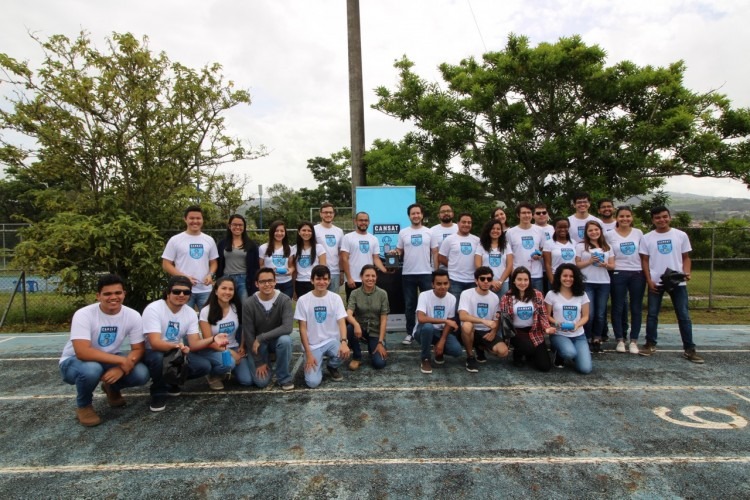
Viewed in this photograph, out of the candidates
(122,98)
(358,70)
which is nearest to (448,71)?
(358,70)

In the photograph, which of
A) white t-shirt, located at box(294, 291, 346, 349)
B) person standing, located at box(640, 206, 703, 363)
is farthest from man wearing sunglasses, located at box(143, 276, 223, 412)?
person standing, located at box(640, 206, 703, 363)

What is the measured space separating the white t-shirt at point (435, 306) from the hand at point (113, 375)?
2943 mm

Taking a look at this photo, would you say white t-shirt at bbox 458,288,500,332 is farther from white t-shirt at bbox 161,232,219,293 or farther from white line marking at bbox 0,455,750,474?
white t-shirt at bbox 161,232,219,293

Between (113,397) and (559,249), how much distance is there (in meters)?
4.98

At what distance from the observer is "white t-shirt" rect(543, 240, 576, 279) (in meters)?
5.38

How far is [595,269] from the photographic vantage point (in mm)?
5340

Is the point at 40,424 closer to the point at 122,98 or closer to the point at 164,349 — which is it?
the point at 164,349

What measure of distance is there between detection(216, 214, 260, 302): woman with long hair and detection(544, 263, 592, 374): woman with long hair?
342 centimetres

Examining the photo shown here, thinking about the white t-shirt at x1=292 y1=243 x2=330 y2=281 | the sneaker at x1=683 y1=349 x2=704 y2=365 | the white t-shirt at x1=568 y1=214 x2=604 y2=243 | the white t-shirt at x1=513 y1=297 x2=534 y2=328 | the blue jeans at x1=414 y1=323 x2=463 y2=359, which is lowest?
the sneaker at x1=683 y1=349 x2=704 y2=365

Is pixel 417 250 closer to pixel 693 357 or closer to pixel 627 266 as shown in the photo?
pixel 627 266

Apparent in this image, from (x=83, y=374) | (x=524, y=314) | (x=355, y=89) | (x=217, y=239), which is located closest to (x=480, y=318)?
(x=524, y=314)

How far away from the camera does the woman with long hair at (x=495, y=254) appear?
5.32 metres

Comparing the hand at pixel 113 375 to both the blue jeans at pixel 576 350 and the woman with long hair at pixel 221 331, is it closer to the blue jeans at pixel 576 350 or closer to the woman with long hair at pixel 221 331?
the woman with long hair at pixel 221 331

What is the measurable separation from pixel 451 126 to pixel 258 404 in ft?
22.7
